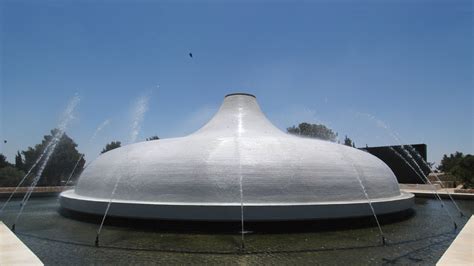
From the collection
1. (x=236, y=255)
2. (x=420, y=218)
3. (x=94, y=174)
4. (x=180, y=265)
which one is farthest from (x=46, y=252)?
(x=420, y=218)

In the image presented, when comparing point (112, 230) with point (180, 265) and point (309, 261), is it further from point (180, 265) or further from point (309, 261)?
point (309, 261)

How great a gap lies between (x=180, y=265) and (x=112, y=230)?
5.98 m

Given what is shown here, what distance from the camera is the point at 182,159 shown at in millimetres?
16531

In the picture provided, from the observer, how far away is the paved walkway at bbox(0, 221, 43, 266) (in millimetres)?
8906

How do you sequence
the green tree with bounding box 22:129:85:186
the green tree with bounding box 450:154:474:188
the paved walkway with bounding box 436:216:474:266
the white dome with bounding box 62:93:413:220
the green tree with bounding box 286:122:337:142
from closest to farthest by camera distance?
the paved walkway with bounding box 436:216:474:266 < the white dome with bounding box 62:93:413:220 < the green tree with bounding box 450:154:474:188 < the green tree with bounding box 22:129:85:186 < the green tree with bounding box 286:122:337:142

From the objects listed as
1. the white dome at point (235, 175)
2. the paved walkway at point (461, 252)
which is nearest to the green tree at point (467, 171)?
the white dome at point (235, 175)

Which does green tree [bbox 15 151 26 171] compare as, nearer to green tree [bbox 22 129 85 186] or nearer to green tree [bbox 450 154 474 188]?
green tree [bbox 22 129 85 186]

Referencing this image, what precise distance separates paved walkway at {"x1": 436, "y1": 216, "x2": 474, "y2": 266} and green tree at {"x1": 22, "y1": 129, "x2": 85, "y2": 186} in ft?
185

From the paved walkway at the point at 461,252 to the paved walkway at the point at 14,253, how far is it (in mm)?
10533

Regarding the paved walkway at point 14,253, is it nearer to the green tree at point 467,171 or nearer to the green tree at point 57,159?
the green tree at point 467,171

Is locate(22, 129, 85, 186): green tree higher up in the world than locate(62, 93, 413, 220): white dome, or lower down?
higher up

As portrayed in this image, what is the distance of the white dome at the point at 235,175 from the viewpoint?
50.1ft

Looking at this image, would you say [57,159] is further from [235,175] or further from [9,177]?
[235,175]

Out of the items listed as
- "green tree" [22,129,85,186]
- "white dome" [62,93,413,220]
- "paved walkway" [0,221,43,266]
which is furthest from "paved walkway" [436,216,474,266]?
"green tree" [22,129,85,186]
